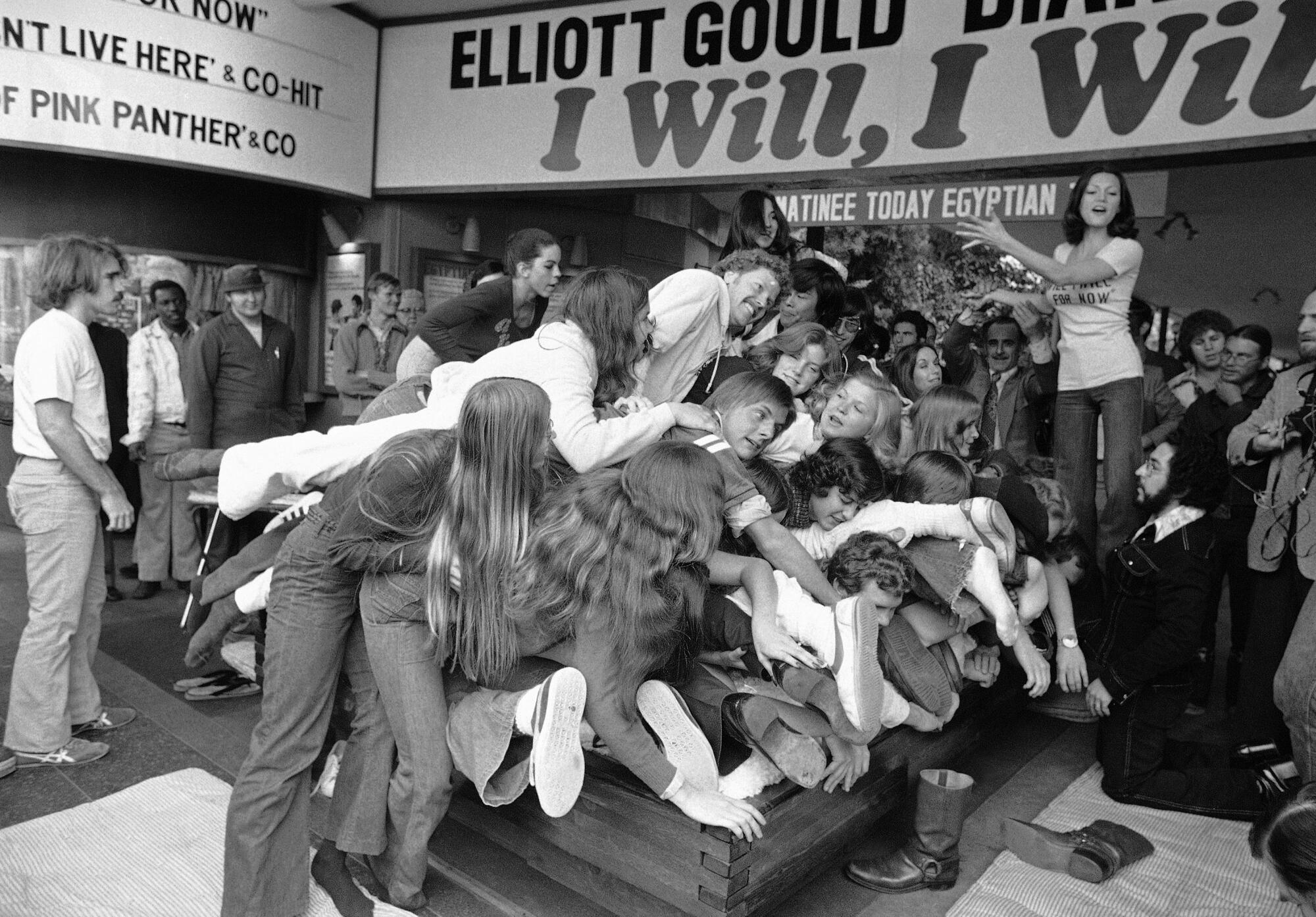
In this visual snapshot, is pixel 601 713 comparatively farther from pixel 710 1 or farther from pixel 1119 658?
pixel 710 1

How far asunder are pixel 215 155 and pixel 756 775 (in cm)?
568

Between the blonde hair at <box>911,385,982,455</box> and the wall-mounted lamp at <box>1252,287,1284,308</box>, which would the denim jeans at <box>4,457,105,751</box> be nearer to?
the blonde hair at <box>911,385,982,455</box>

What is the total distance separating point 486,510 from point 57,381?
169 centimetres

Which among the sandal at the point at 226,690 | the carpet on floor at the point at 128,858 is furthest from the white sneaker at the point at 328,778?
the sandal at the point at 226,690

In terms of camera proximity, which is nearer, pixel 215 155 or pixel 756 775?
pixel 756 775

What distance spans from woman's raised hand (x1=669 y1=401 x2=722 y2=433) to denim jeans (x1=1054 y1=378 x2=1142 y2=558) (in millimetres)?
1920

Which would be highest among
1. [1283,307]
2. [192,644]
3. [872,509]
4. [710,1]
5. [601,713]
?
[710,1]

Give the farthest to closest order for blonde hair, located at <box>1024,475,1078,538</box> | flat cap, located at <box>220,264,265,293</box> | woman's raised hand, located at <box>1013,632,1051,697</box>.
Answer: flat cap, located at <box>220,264,265,293</box> → blonde hair, located at <box>1024,475,1078,538</box> → woman's raised hand, located at <box>1013,632,1051,697</box>

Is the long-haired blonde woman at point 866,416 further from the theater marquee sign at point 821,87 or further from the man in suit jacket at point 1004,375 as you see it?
the theater marquee sign at point 821,87

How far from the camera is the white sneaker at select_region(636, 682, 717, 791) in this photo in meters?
2.34

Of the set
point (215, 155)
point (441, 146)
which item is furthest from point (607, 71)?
point (215, 155)

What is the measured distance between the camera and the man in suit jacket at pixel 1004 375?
436 centimetres

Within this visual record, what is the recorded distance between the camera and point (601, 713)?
2248 mm

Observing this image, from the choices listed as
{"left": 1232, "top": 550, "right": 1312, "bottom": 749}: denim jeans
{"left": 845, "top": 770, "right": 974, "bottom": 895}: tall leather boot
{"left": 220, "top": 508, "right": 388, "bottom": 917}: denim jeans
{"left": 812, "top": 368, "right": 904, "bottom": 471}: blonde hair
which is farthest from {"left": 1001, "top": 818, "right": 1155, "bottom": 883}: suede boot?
{"left": 220, "top": 508, "right": 388, "bottom": 917}: denim jeans
